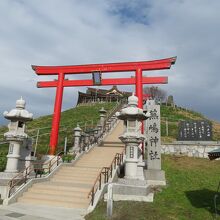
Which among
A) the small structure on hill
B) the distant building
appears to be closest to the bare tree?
the distant building

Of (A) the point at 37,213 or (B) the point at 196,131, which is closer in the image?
(A) the point at 37,213

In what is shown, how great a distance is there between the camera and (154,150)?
13.7 meters

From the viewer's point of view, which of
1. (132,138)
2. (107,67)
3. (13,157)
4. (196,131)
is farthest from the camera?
(196,131)

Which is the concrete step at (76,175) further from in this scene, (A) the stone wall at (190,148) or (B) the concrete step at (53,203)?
(A) the stone wall at (190,148)

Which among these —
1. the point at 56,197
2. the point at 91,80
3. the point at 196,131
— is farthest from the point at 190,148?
the point at 56,197

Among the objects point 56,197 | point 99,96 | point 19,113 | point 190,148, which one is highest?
point 99,96

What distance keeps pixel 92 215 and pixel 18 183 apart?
4599mm

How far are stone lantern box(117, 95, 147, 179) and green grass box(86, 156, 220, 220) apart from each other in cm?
152

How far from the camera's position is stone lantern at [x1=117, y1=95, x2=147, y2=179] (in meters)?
11.3

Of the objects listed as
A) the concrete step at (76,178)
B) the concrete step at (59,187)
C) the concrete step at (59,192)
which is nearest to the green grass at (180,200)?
the concrete step at (59,192)

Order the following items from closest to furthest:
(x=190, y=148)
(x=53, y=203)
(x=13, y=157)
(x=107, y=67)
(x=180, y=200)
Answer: (x=53, y=203)
(x=180, y=200)
(x=13, y=157)
(x=107, y=67)
(x=190, y=148)

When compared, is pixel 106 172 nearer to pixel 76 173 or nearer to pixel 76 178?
pixel 76 178

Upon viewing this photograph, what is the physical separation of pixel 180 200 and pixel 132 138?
3184 mm

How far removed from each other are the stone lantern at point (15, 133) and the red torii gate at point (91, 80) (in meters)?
5.81
